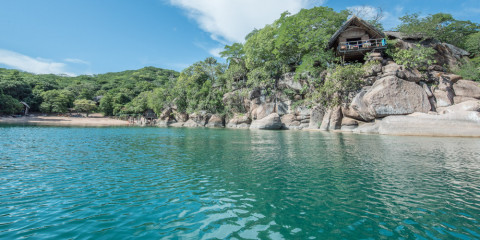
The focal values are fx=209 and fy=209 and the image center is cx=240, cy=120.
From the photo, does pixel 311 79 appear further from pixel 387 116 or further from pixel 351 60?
pixel 387 116

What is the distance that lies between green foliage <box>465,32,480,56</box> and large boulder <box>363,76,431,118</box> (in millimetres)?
17901

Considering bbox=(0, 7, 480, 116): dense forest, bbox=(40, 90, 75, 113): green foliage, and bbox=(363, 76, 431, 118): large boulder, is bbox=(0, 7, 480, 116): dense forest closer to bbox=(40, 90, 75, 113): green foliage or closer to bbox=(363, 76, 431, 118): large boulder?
bbox=(40, 90, 75, 113): green foliage

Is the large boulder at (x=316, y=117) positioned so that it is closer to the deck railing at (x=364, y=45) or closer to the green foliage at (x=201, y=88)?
the deck railing at (x=364, y=45)

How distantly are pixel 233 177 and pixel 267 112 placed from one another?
27709 millimetres

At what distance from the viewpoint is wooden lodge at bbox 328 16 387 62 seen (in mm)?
26837

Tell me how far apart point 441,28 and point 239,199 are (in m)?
43.9

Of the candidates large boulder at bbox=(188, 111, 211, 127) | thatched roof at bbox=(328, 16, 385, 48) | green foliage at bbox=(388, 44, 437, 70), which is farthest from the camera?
large boulder at bbox=(188, 111, 211, 127)

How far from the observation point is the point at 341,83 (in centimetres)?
2583

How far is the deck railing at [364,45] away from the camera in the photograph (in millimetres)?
26350

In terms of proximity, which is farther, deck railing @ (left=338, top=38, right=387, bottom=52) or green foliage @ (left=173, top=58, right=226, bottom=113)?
green foliage @ (left=173, top=58, right=226, bottom=113)

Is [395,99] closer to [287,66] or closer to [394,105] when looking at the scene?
[394,105]

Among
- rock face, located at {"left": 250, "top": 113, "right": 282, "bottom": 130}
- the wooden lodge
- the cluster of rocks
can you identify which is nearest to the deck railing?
the wooden lodge

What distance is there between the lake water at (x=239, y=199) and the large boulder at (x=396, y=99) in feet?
48.2

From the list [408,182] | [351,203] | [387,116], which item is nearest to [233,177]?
[351,203]
